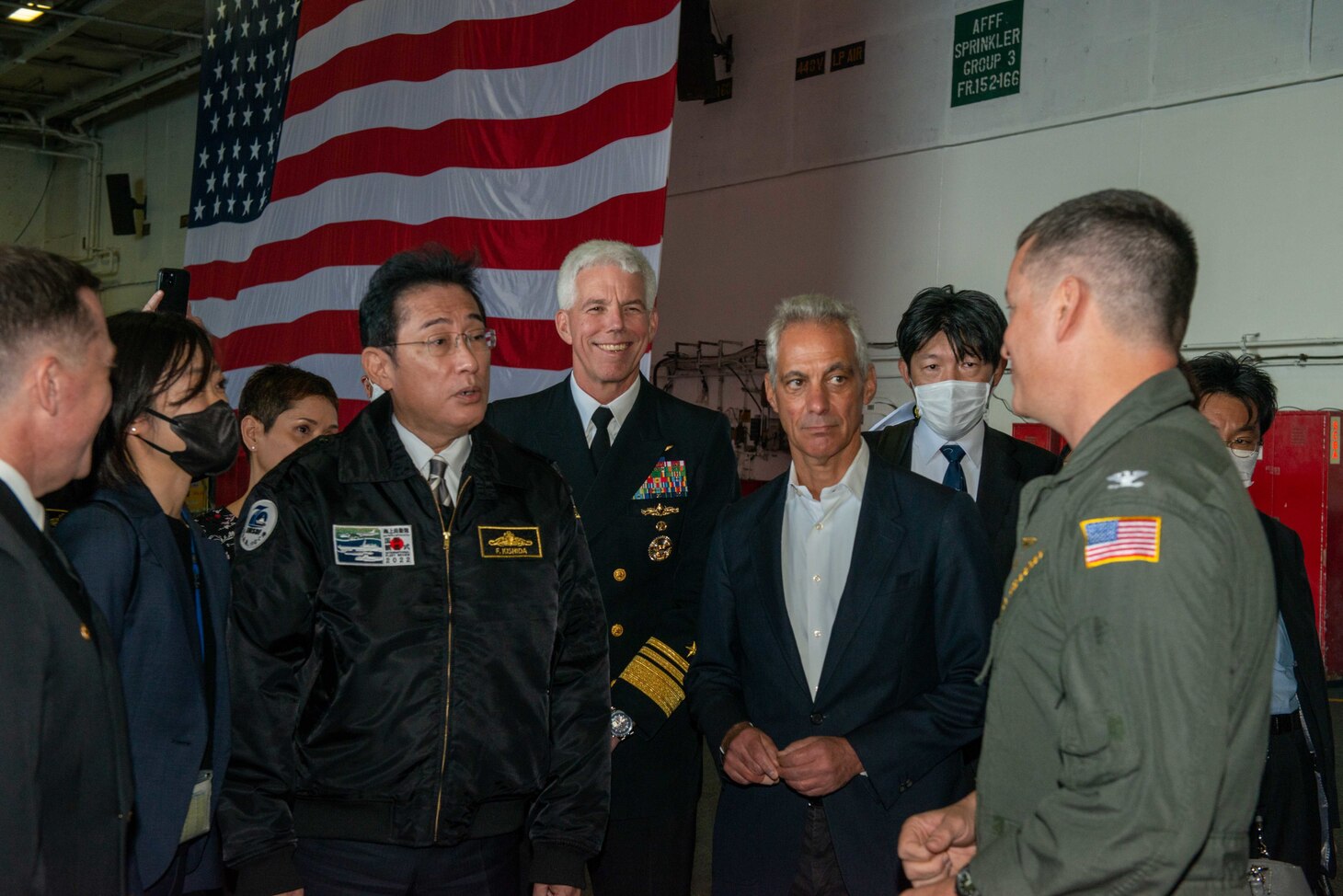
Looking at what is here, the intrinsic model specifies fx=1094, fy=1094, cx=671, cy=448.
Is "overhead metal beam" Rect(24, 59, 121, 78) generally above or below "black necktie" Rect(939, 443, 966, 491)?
above

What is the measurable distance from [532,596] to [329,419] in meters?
1.83

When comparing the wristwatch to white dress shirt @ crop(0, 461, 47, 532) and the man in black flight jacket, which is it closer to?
the man in black flight jacket

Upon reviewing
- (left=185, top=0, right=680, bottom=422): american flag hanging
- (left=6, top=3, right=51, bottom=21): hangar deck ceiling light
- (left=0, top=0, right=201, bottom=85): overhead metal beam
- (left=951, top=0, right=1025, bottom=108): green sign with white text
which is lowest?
(left=185, top=0, right=680, bottom=422): american flag hanging

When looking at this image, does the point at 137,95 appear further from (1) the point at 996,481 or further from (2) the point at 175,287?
(1) the point at 996,481

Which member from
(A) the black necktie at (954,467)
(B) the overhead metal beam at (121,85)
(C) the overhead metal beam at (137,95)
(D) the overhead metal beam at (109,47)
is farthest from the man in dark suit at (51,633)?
(D) the overhead metal beam at (109,47)

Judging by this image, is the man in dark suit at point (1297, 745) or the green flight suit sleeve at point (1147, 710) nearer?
the green flight suit sleeve at point (1147, 710)

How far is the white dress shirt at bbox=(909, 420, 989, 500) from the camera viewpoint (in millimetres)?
3078

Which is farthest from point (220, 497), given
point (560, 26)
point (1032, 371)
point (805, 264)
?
point (1032, 371)

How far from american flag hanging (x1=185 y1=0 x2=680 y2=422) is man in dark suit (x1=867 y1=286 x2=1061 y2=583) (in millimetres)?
1481

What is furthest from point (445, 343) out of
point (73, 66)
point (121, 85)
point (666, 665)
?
point (73, 66)

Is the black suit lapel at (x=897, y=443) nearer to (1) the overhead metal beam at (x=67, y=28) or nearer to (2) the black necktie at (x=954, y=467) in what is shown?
(2) the black necktie at (x=954, y=467)

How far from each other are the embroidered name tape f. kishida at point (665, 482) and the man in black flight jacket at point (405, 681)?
42 centimetres

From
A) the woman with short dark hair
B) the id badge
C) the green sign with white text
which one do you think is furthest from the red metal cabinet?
the id badge

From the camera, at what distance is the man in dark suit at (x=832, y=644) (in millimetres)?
2084
